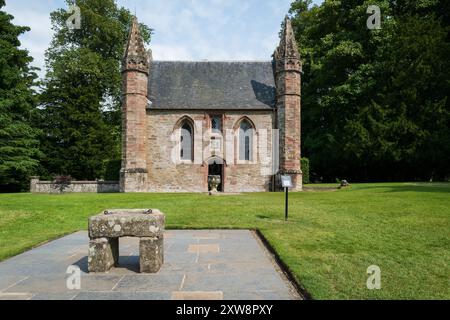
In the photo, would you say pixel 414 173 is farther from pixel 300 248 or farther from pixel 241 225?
pixel 300 248

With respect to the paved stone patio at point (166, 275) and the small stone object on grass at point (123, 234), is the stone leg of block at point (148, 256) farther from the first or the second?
the paved stone patio at point (166, 275)

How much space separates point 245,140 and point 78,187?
1358cm

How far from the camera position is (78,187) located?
95.3 feet

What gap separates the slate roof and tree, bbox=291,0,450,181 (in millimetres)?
6305

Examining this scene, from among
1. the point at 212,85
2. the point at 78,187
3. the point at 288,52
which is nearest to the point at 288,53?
the point at 288,52

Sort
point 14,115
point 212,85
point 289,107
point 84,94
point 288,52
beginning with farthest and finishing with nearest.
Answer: point 84,94
point 14,115
point 212,85
point 288,52
point 289,107

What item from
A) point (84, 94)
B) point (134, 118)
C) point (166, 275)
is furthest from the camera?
point (84, 94)

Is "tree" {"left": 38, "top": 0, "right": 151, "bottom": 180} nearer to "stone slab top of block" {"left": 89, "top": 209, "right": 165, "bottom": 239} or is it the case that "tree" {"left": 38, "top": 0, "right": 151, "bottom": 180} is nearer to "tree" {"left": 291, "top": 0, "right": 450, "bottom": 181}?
"tree" {"left": 291, "top": 0, "right": 450, "bottom": 181}

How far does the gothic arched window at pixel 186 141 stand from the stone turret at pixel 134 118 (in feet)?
9.64

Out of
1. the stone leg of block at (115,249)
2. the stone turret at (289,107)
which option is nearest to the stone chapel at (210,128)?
the stone turret at (289,107)

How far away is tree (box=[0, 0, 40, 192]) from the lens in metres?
29.0

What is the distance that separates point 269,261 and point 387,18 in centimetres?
3245

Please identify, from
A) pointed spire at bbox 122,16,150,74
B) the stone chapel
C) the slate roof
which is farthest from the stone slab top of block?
pointed spire at bbox 122,16,150,74

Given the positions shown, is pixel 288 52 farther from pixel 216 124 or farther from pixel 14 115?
pixel 14 115
